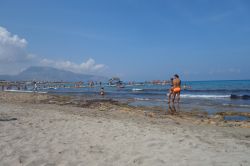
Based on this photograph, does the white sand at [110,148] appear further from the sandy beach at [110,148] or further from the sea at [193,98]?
the sea at [193,98]

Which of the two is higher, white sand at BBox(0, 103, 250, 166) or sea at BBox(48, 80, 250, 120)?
white sand at BBox(0, 103, 250, 166)

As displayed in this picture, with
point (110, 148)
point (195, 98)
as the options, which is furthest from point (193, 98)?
point (110, 148)

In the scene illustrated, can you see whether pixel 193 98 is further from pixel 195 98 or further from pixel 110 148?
pixel 110 148

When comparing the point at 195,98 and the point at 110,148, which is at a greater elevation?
the point at 110,148

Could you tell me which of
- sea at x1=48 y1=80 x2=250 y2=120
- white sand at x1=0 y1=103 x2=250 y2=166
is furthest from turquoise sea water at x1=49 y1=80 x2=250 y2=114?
white sand at x1=0 y1=103 x2=250 y2=166

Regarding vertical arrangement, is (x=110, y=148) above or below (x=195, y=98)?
above

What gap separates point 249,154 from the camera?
468 centimetres

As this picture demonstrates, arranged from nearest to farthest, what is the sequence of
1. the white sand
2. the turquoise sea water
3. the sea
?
1. the white sand
2. the sea
3. the turquoise sea water

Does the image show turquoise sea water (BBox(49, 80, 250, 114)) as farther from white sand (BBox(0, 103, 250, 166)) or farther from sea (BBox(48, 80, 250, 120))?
white sand (BBox(0, 103, 250, 166))

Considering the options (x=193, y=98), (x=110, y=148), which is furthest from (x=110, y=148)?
(x=193, y=98)

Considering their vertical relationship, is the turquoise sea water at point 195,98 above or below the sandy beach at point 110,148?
below

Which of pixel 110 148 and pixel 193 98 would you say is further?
pixel 193 98

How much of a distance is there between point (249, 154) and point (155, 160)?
5.83 ft

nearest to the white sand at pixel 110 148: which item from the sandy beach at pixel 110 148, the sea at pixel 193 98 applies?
the sandy beach at pixel 110 148
